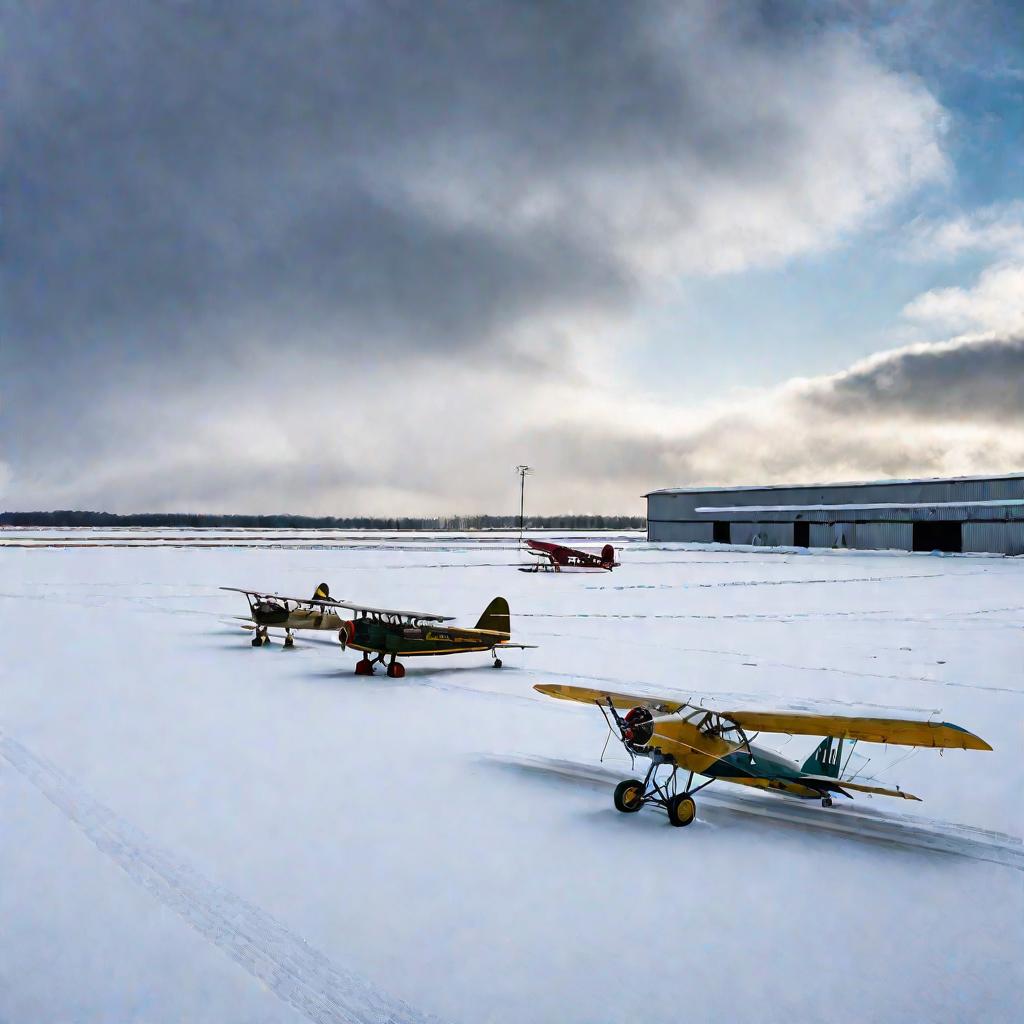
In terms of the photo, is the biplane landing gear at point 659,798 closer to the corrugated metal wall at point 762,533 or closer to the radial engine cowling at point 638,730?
the radial engine cowling at point 638,730

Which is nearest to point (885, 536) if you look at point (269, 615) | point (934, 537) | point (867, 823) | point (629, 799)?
point (934, 537)

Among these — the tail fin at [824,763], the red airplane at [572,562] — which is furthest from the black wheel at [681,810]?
the red airplane at [572,562]

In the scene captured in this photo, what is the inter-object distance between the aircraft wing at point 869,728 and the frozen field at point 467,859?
1.24 m

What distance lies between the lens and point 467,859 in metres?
8.31

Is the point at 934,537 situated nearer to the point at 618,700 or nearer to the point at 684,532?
the point at 684,532

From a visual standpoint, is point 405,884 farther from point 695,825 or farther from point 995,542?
point 995,542

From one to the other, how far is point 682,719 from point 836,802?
265 cm

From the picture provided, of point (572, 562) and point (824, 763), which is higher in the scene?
point (572, 562)

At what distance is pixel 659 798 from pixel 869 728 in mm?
2723

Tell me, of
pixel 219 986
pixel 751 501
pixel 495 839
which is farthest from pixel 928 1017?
pixel 751 501

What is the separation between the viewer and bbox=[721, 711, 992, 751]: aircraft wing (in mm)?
8289

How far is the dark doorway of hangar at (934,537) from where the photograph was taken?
240 feet

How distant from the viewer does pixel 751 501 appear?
88.6 metres

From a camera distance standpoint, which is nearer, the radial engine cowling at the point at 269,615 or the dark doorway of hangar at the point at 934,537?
the radial engine cowling at the point at 269,615
